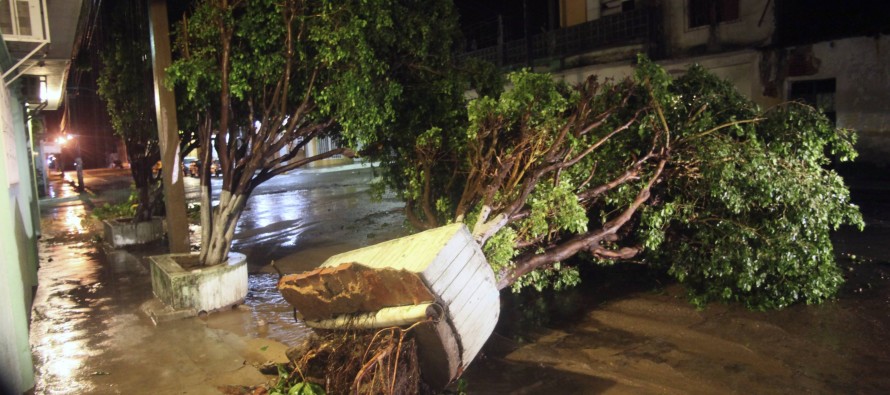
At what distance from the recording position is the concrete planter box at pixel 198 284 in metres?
7.42

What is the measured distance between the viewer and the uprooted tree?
662 centimetres

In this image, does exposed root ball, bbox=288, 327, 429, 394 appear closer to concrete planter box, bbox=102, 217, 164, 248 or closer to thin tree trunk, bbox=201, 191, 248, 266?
thin tree trunk, bbox=201, 191, 248, 266

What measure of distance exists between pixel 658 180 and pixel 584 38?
16.3 m

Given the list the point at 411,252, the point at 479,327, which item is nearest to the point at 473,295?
the point at 479,327

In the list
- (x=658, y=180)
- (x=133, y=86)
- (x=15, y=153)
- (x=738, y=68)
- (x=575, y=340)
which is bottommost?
(x=575, y=340)

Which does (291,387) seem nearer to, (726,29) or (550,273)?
(550,273)

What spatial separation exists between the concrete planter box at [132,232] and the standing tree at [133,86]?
0.32 meters

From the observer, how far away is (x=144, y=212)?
1317 cm

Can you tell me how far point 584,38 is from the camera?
882 inches

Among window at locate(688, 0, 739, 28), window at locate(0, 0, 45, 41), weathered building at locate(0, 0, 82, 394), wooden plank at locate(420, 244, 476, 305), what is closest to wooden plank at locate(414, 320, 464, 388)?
wooden plank at locate(420, 244, 476, 305)

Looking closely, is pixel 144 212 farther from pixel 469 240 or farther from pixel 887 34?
pixel 887 34

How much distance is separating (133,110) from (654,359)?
392 inches

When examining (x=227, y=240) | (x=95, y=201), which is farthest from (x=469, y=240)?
(x=95, y=201)

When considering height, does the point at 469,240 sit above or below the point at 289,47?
below
